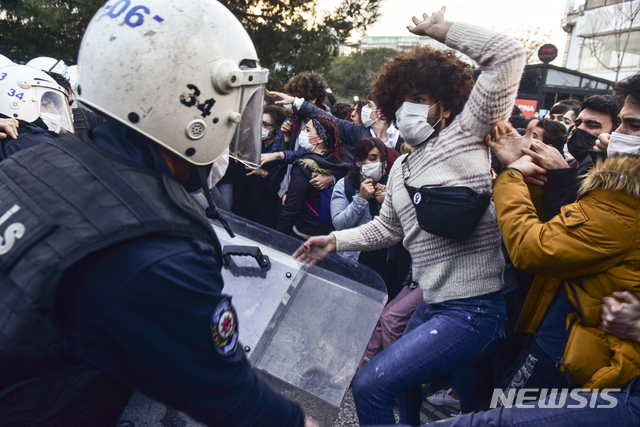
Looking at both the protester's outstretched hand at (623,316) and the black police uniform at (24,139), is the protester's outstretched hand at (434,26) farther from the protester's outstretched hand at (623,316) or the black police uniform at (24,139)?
the black police uniform at (24,139)

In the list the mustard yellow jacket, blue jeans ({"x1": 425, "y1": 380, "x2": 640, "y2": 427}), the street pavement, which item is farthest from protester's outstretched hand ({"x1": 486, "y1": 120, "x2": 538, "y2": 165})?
the street pavement

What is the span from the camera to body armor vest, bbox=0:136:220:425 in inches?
33.7

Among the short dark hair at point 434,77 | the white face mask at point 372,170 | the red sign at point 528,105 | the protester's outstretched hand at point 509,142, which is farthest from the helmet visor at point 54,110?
the red sign at point 528,105

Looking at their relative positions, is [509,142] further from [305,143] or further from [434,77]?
[305,143]

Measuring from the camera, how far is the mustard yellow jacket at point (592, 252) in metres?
1.50

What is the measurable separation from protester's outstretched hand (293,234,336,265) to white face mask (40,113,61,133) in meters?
2.55

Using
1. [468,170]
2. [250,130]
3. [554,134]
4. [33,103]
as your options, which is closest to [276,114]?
[33,103]

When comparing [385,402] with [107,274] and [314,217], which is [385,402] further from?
[314,217]

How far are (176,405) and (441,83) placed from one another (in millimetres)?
1855

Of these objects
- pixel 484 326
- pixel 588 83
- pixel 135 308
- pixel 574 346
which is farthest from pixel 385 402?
pixel 588 83

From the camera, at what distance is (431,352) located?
5.90 feet

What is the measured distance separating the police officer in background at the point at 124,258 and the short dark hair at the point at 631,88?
174cm

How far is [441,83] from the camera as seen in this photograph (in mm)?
2158

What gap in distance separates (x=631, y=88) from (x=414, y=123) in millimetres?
936
